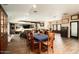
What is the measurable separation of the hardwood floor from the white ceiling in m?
0.51

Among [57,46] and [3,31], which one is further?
[57,46]

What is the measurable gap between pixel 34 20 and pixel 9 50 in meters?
0.97

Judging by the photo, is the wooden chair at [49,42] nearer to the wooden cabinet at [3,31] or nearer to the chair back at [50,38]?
the chair back at [50,38]

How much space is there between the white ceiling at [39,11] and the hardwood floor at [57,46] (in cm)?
51

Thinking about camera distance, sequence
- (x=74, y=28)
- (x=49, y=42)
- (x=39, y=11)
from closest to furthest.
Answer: (x=39, y=11)
(x=49, y=42)
(x=74, y=28)

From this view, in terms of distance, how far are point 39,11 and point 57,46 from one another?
1030 mm

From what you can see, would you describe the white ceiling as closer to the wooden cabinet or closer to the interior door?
the wooden cabinet

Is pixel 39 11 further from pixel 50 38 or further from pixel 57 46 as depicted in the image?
pixel 57 46

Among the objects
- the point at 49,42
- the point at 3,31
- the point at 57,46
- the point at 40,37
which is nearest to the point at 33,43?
the point at 40,37

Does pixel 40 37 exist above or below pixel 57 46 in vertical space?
above

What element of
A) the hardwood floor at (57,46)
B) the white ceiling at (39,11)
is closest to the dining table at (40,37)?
the hardwood floor at (57,46)

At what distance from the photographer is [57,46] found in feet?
11.5

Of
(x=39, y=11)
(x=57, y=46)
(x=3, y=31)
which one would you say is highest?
(x=39, y=11)

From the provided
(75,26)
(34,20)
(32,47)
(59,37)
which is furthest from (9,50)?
(75,26)
